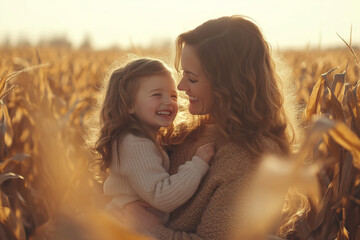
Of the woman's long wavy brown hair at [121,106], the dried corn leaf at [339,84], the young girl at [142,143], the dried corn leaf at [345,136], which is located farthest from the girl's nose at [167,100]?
the dried corn leaf at [345,136]

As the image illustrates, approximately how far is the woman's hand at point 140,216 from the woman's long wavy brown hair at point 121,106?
0.66 ft

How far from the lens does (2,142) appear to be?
6.66 ft

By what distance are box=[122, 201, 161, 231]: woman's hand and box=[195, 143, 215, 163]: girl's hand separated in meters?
0.29

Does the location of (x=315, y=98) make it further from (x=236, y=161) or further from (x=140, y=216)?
(x=140, y=216)

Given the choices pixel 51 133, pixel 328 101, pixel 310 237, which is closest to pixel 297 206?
pixel 310 237

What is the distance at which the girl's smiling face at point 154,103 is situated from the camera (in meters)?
1.77

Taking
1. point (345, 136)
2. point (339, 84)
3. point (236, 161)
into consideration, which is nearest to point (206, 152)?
point (236, 161)

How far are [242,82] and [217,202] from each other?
0.48 m

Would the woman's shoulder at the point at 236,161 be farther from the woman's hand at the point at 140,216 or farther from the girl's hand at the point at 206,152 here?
the woman's hand at the point at 140,216

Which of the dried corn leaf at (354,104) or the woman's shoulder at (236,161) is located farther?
the dried corn leaf at (354,104)

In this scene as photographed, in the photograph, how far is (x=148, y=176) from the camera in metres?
1.58

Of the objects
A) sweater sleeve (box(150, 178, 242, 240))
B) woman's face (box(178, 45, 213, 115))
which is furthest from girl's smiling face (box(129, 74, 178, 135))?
sweater sleeve (box(150, 178, 242, 240))

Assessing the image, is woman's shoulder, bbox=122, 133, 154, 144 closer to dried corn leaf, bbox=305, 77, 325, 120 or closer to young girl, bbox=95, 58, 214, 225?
young girl, bbox=95, 58, 214, 225

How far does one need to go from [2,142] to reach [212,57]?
1086 mm
